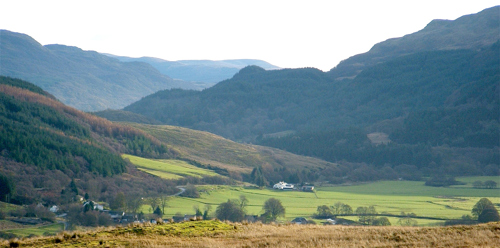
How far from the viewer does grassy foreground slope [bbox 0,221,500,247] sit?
1000 inches

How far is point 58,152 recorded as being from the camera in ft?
454

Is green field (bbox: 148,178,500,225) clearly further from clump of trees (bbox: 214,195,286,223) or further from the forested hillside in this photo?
the forested hillside

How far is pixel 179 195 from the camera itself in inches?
4451

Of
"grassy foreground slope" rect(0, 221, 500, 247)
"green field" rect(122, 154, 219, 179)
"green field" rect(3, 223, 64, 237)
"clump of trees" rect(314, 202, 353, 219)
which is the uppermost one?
"grassy foreground slope" rect(0, 221, 500, 247)

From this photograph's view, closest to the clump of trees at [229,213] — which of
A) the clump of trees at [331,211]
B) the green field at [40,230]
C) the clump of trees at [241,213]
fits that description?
the clump of trees at [241,213]

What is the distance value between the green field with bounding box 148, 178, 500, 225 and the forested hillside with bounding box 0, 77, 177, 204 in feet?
54.1

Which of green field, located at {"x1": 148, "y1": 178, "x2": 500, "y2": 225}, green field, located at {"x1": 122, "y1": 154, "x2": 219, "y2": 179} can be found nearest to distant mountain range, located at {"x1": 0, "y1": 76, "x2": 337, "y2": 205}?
green field, located at {"x1": 122, "y1": 154, "x2": 219, "y2": 179}

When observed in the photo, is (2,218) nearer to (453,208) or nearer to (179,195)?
(179,195)

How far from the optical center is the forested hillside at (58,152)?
10881cm

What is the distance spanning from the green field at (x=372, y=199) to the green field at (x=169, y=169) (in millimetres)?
15557

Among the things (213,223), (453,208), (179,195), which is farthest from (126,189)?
(213,223)

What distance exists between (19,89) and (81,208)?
123m

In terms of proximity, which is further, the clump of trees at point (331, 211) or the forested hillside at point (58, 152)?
the forested hillside at point (58, 152)

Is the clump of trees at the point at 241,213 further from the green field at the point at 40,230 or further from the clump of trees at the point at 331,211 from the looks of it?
the green field at the point at 40,230
